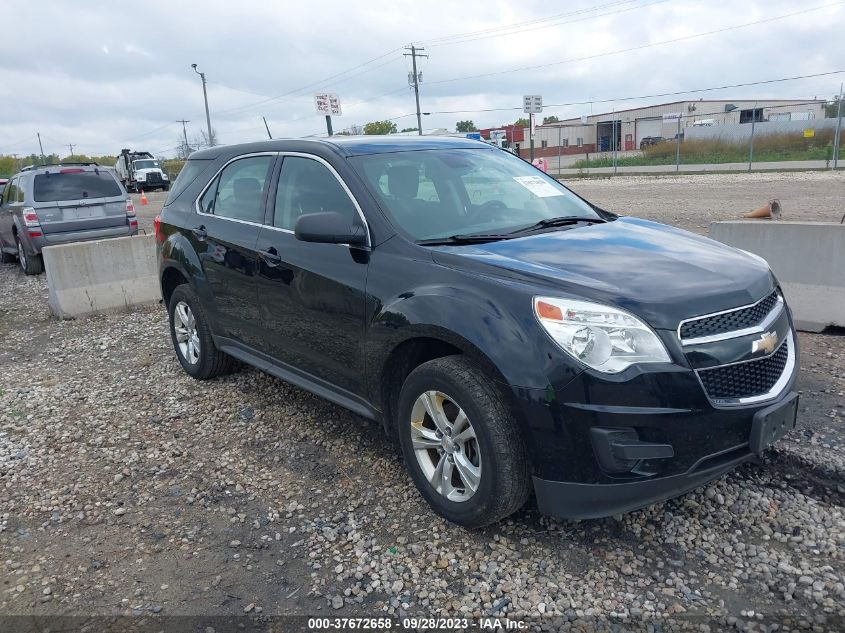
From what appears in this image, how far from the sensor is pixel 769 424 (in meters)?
2.85

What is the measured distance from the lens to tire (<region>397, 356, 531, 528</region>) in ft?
9.53

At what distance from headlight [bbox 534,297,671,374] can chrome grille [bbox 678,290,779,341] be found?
6.3 inches

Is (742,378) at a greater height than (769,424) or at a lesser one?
greater

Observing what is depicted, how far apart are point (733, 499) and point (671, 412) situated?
1.05 m

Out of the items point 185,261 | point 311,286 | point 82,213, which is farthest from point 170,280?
point 82,213

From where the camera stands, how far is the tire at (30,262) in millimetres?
11766

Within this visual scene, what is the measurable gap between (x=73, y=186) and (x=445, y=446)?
1051 centimetres

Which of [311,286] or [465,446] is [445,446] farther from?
[311,286]

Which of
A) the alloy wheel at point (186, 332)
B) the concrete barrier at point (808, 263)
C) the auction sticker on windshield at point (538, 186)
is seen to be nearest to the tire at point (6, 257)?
the alloy wheel at point (186, 332)

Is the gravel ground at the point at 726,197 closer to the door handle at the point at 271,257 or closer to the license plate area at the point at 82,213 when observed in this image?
the door handle at the point at 271,257

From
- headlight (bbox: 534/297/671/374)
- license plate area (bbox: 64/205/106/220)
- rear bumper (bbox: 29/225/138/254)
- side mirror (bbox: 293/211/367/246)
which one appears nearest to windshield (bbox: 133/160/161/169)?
rear bumper (bbox: 29/225/138/254)

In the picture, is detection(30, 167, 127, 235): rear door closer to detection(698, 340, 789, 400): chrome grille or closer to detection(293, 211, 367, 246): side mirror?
detection(293, 211, 367, 246): side mirror

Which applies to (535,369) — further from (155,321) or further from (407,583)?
(155,321)

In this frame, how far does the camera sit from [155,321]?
791cm
